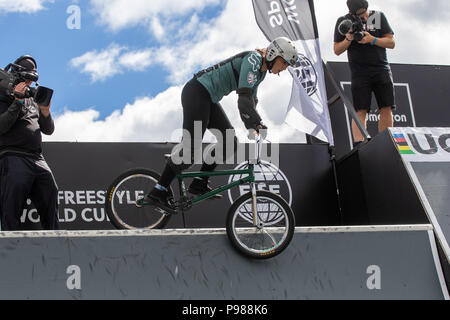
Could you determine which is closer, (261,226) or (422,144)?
(261,226)

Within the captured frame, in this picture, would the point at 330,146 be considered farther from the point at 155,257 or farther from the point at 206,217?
the point at 155,257

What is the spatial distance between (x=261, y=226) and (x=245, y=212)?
18 cm

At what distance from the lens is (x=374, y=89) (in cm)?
616

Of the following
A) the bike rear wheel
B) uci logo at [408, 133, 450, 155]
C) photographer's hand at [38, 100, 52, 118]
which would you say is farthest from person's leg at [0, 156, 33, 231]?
uci logo at [408, 133, 450, 155]

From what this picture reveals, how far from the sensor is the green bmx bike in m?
3.86

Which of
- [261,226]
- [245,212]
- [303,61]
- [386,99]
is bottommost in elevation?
[261,226]

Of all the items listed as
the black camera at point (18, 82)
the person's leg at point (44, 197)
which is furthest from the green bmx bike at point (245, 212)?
the black camera at point (18, 82)

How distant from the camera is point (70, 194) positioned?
5.68 m

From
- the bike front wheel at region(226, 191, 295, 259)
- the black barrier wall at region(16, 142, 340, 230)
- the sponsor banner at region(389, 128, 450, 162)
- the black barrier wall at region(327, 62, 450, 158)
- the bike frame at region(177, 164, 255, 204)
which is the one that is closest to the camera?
the bike front wheel at region(226, 191, 295, 259)

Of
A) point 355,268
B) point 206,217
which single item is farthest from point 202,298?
point 206,217

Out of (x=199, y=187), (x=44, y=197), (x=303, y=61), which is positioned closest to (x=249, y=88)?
(x=199, y=187)

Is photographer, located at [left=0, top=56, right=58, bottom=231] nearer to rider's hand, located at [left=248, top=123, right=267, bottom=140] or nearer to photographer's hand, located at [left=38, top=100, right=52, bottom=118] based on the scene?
photographer's hand, located at [left=38, top=100, right=52, bottom=118]

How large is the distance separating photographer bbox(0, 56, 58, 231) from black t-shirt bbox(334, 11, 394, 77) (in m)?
3.83

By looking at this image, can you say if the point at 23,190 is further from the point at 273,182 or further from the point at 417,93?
the point at 417,93
